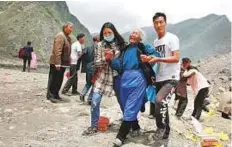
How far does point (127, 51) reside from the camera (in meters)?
6.61

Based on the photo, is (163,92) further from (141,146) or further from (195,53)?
(195,53)

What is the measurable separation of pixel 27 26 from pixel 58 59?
29.5m

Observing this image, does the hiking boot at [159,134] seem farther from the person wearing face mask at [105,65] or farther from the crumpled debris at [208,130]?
the crumpled debris at [208,130]

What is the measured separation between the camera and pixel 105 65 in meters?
7.07

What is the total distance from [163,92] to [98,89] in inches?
43.4

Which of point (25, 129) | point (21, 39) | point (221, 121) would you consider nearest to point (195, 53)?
point (21, 39)

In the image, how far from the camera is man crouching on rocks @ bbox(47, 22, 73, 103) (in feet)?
31.1

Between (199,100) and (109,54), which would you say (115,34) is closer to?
(109,54)

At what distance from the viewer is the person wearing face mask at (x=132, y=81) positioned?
6.51 meters

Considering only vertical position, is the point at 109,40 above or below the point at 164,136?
above

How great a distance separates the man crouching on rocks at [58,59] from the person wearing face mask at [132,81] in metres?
3.10

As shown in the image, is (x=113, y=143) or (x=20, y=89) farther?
A: (x=20, y=89)

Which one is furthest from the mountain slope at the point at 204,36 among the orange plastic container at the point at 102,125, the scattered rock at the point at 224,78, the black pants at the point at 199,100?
the orange plastic container at the point at 102,125

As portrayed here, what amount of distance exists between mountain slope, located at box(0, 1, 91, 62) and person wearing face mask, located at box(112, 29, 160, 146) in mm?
27362
